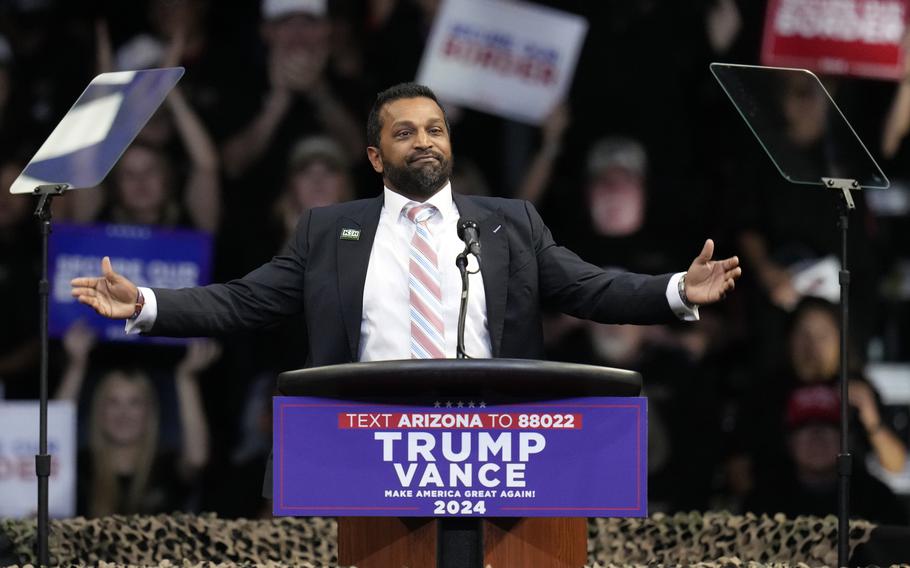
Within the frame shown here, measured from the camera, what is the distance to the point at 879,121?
5566mm

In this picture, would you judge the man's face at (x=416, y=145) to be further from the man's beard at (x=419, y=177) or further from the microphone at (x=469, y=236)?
the microphone at (x=469, y=236)

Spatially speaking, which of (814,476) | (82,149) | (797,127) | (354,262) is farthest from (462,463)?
(814,476)

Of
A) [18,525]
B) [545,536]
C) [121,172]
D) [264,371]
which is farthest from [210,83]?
[545,536]

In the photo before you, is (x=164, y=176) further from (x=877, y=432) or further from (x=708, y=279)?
(x=708, y=279)

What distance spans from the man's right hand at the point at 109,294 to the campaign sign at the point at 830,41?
3.30 m

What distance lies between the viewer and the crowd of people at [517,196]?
531 centimetres

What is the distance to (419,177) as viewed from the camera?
3109 mm

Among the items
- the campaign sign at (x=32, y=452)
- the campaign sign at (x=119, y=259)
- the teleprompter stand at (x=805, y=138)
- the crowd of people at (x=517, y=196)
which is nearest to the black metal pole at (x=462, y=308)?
the teleprompter stand at (x=805, y=138)

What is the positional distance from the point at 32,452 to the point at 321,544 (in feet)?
6.40

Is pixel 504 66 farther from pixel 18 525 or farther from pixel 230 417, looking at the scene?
pixel 18 525

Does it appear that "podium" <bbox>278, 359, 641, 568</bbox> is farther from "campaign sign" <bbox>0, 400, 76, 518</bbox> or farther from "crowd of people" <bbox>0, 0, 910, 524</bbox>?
"campaign sign" <bbox>0, 400, 76, 518</bbox>

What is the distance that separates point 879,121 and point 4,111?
10.5 ft

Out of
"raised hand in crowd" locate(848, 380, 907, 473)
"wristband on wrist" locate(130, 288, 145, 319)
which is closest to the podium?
"wristband on wrist" locate(130, 288, 145, 319)

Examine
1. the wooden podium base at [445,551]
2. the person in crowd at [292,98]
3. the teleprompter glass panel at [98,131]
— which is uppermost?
the person in crowd at [292,98]
